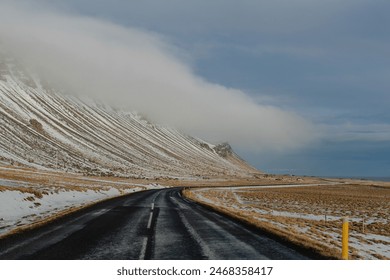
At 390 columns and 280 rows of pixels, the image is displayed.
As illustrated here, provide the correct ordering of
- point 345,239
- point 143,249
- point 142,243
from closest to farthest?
1. point 345,239
2. point 143,249
3. point 142,243

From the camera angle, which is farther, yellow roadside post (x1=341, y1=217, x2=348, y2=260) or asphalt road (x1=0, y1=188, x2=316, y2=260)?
asphalt road (x1=0, y1=188, x2=316, y2=260)

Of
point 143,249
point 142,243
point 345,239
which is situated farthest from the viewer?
point 142,243

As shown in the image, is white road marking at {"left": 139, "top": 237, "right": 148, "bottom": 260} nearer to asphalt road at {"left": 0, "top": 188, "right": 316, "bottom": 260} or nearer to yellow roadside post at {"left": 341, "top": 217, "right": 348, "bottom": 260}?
asphalt road at {"left": 0, "top": 188, "right": 316, "bottom": 260}

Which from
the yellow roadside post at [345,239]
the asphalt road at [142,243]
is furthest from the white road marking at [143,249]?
the yellow roadside post at [345,239]

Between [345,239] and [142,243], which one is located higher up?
[345,239]

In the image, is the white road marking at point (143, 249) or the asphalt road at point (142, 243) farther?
the asphalt road at point (142, 243)

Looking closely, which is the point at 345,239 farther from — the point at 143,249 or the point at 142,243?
the point at 142,243

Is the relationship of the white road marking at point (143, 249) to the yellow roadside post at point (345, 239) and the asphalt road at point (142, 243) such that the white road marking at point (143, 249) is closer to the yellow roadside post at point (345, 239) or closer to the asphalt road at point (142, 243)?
the asphalt road at point (142, 243)

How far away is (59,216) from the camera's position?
808 inches

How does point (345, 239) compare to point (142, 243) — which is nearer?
point (345, 239)

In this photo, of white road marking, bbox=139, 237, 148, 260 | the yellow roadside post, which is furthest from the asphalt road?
the yellow roadside post

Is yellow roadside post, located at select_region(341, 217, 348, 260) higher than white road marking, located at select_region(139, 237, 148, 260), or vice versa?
yellow roadside post, located at select_region(341, 217, 348, 260)

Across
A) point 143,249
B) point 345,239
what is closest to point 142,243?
point 143,249
